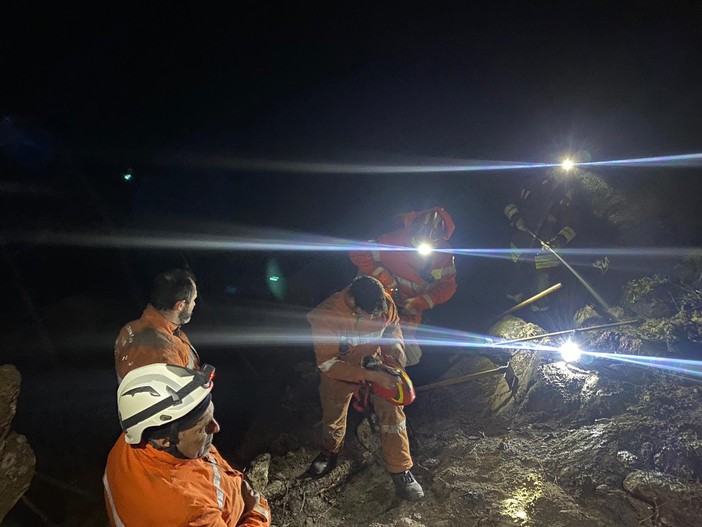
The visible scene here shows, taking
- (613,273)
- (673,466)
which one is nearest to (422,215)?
(613,273)

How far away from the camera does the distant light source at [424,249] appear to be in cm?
588

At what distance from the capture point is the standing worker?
7258 mm

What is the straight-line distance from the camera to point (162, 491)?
1.80 metres

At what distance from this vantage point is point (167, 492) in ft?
5.91

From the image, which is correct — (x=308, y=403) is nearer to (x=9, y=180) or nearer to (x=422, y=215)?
(x=422, y=215)

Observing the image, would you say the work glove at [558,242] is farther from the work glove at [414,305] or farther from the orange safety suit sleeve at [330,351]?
the orange safety suit sleeve at [330,351]

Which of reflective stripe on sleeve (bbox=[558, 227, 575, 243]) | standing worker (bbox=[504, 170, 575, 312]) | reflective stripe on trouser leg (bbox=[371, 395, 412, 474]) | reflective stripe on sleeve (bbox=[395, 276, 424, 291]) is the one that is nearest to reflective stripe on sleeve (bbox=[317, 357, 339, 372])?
reflective stripe on trouser leg (bbox=[371, 395, 412, 474])

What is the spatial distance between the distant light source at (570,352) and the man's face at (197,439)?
14.6ft

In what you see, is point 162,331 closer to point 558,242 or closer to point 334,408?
point 334,408

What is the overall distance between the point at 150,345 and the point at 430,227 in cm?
409

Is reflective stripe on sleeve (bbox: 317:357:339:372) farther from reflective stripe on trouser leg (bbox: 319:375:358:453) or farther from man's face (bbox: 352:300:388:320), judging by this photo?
man's face (bbox: 352:300:388:320)

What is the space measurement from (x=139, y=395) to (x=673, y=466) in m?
3.96

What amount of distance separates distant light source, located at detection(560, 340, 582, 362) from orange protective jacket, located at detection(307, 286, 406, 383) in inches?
88.6

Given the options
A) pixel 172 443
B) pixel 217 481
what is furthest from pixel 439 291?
pixel 172 443
